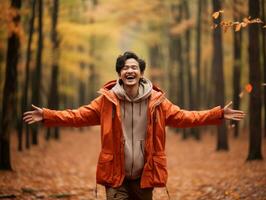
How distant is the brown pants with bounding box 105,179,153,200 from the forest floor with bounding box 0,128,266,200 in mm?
4132

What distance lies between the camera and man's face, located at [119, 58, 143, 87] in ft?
16.2

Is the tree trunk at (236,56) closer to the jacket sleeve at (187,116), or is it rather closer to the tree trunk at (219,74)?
the tree trunk at (219,74)

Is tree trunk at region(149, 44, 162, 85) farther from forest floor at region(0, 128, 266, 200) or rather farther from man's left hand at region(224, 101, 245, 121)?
man's left hand at region(224, 101, 245, 121)

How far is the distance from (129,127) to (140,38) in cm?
2911

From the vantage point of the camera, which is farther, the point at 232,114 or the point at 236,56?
the point at 236,56

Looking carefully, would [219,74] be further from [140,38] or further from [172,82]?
[172,82]

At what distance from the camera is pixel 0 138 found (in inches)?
475

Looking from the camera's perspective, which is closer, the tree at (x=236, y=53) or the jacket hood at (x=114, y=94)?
the jacket hood at (x=114, y=94)

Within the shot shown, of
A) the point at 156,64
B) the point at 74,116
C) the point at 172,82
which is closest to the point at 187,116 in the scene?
the point at 74,116

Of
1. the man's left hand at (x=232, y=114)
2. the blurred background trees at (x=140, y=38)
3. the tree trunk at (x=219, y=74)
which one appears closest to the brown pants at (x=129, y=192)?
the man's left hand at (x=232, y=114)

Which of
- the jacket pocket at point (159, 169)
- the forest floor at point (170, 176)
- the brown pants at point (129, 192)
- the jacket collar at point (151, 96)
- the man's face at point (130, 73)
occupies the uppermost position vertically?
the man's face at point (130, 73)

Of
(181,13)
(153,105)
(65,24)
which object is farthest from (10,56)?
(181,13)

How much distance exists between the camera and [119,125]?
4824 mm

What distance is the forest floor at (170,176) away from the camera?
9391mm
